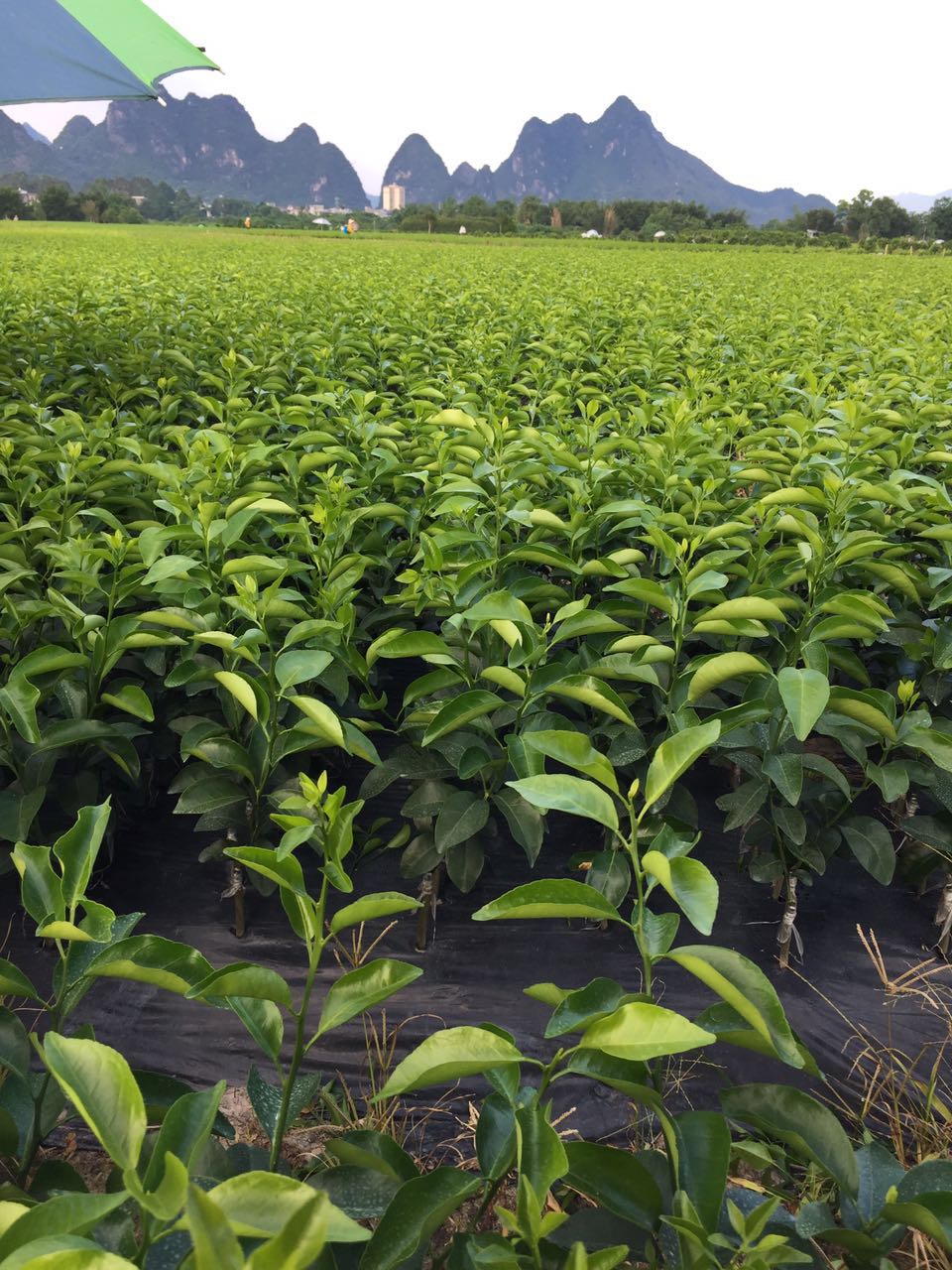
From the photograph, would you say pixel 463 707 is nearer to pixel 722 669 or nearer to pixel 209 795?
pixel 722 669

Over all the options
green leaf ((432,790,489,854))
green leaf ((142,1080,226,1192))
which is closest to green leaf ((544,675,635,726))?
green leaf ((432,790,489,854))

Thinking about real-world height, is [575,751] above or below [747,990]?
above

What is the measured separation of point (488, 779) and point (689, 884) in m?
1.19

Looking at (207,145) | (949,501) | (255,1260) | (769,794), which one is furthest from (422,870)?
(207,145)

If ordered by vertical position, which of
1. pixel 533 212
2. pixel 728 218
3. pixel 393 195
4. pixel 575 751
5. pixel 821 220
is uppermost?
pixel 393 195

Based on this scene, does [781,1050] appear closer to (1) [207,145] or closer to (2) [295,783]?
(2) [295,783]

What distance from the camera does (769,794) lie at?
7.64 ft

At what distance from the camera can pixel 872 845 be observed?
7.51 ft

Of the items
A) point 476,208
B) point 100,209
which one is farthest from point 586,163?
point 100,209

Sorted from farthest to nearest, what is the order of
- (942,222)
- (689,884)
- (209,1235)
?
(942,222) → (689,884) → (209,1235)

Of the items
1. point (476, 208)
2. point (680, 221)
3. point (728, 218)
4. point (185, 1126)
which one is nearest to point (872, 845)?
point (185, 1126)

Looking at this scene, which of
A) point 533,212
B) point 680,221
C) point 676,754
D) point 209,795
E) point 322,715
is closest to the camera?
point 676,754

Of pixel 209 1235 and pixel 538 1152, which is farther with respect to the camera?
pixel 538 1152

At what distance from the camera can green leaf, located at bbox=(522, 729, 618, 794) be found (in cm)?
131
